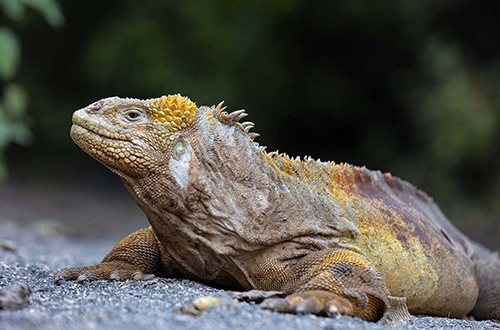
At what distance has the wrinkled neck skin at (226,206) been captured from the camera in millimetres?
4637

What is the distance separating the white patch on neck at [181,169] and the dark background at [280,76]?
33.4 ft

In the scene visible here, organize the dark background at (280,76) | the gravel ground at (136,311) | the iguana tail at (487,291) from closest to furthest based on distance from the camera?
the gravel ground at (136,311)
the iguana tail at (487,291)
the dark background at (280,76)

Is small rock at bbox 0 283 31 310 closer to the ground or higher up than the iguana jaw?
closer to the ground

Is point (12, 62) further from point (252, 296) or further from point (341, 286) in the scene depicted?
point (341, 286)

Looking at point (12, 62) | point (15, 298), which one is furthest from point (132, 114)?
point (12, 62)

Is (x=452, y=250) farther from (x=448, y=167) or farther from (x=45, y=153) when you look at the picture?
(x=45, y=153)

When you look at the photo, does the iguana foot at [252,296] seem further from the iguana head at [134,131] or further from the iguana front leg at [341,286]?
the iguana head at [134,131]

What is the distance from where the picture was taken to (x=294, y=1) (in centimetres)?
1888

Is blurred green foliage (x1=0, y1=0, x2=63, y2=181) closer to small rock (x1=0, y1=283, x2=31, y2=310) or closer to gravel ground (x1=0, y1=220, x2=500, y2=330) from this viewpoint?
gravel ground (x1=0, y1=220, x2=500, y2=330)

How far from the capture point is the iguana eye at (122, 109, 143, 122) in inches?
187

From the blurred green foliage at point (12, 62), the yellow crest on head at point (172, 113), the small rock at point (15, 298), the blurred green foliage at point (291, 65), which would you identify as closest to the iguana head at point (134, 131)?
the yellow crest on head at point (172, 113)

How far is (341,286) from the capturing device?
443 centimetres

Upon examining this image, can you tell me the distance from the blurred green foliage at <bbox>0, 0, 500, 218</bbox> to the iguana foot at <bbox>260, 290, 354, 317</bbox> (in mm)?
11179

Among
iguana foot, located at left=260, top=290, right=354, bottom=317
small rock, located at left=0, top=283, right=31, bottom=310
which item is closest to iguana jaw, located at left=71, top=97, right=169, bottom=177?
small rock, located at left=0, top=283, right=31, bottom=310
